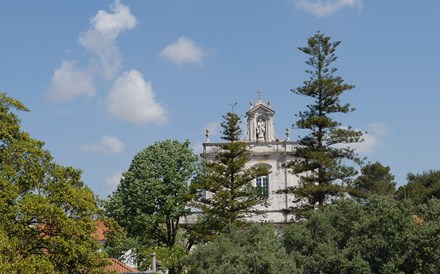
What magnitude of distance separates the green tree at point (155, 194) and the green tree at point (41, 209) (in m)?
12.3

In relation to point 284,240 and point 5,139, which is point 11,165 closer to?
point 5,139

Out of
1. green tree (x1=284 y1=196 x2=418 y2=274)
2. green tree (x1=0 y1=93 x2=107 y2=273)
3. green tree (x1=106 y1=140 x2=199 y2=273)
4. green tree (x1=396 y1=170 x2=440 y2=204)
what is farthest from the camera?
green tree (x1=396 y1=170 x2=440 y2=204)

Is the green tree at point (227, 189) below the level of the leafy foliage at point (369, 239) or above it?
above

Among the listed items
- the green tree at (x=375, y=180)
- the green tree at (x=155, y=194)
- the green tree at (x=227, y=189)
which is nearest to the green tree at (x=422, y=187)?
the green tree at (x=375, y=180)

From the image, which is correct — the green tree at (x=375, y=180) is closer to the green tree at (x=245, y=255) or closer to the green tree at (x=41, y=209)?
the green tree at (x=245, y=255)

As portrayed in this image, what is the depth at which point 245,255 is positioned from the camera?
21.3 metres

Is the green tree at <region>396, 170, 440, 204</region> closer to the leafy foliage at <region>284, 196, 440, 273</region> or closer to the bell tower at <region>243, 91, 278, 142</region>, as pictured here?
Answer: the bell tower at <region>243, 91, 278, 142</region>

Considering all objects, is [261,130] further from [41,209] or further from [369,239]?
[41,209]

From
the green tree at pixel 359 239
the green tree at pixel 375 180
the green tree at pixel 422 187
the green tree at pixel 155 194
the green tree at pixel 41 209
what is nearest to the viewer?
the green tree at pixel 41 209

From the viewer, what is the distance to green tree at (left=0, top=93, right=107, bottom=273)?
18.1m

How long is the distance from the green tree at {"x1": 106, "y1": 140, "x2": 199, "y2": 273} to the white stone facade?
1282 cm

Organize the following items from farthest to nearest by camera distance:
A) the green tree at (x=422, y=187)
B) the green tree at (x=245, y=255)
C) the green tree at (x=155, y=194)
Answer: the green tree at (x=422, y=187)
the green tree at (x=155, y=194)
the green tree at (x=245, y=255)

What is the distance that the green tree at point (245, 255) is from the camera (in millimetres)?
20000

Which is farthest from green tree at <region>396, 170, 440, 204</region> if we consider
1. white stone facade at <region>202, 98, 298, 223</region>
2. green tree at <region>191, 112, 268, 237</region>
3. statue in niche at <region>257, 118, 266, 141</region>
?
green tree at <region>191, 112, 268, 237</region>
